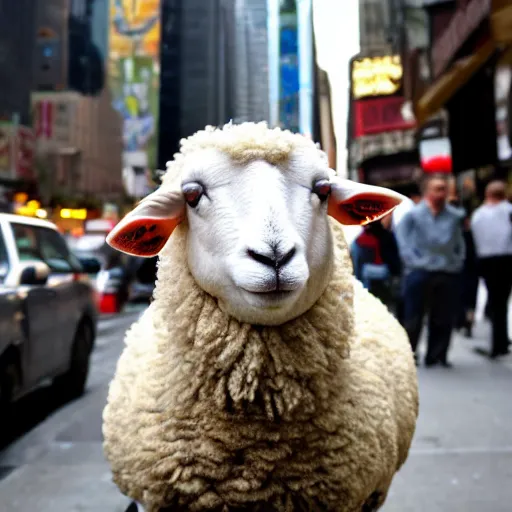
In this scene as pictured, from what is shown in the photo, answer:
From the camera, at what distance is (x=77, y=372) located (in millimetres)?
5199

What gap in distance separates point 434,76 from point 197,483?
7478 millimetres

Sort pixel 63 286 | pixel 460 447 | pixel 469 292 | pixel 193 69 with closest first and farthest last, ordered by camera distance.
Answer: pixel 460 447 < pixel 193 69 < pixel 63 286 < pixel 469 292

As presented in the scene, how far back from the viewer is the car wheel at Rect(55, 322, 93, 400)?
516 cm

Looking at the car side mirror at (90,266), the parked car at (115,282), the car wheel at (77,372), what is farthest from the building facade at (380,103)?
the parked car at (115,282)

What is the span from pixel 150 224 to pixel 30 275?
252cm

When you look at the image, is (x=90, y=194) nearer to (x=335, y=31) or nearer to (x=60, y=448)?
(x=60, y=448)

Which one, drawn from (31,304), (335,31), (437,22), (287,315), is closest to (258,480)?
(287,315)

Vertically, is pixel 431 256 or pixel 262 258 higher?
pixel 431 256

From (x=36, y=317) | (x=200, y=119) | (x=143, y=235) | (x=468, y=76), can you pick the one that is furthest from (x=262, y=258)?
(x=468, y=76)

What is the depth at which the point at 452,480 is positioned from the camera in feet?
10.6

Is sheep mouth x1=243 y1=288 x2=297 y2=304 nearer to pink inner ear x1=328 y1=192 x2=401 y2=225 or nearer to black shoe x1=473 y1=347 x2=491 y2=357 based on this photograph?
pink inner ear x1=328 y1=192 x2=401 y2=225

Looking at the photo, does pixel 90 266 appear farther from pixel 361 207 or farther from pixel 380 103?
pixel 361 207

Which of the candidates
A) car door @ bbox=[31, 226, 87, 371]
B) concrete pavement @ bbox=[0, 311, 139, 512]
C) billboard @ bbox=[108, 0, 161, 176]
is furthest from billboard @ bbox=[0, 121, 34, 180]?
concrete pavement @ bbox=[0, 311, 139, 512]

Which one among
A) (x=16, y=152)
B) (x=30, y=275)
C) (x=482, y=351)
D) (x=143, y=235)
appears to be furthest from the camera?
(x=16, y=152)
